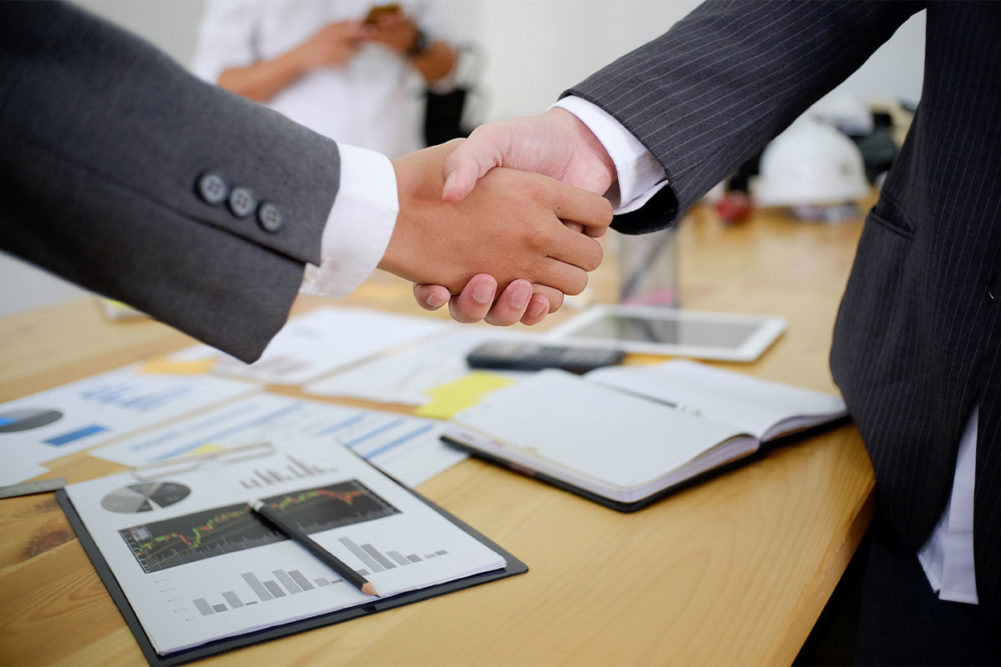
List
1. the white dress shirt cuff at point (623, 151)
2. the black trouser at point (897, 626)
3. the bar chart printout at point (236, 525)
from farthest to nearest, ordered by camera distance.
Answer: the black trouser at point (897, 626)
the white dress shirt cuff at point (623, 151)
the bar chart printout at point (236, 525)

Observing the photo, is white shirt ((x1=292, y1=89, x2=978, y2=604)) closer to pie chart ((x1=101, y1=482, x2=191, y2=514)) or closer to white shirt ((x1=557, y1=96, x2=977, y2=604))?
Result: white shirt ((x1=557, y1=96, x2=977, y2=604))

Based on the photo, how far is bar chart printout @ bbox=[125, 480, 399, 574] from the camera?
23.9 inches

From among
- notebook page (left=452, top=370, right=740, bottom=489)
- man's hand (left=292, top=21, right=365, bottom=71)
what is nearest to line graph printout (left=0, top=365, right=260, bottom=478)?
notebook page (left=452, top=370, right=740, bottom=489)

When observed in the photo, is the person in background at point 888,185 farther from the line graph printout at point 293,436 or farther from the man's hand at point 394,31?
the man's hand at point 394,31

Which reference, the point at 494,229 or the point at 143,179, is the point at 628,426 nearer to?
the point at 494,229

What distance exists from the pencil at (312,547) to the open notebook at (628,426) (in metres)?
0.21

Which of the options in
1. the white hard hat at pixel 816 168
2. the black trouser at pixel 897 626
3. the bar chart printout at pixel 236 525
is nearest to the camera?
the bar chart printout at pixel 236 525

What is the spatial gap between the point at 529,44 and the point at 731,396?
3.45 meters

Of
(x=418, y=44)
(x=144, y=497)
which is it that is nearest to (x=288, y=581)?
(x=144, y=497)

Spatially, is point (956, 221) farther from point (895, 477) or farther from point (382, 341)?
point (382, 341)

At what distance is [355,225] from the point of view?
0.69 metres

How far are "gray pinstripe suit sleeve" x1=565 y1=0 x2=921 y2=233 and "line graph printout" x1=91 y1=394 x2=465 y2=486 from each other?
13.8 inches

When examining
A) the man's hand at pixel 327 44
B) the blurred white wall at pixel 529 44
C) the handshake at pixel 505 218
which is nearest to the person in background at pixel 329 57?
the man's hand at pixel 327 44

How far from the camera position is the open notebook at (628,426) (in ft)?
2.30
